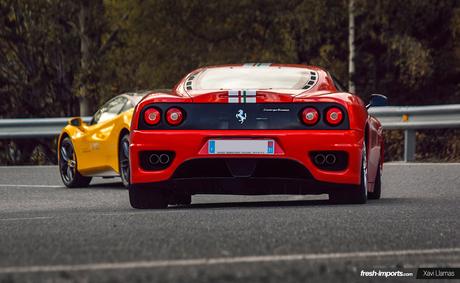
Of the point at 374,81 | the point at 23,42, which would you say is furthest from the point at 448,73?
the point at 23,42

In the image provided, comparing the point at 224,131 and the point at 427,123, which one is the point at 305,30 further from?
the point at 224,131

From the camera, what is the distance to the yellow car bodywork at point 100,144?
538 inches

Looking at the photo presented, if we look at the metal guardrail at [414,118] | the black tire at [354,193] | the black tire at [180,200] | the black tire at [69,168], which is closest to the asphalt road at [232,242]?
the black tire at [354,193]

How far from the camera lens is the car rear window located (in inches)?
398

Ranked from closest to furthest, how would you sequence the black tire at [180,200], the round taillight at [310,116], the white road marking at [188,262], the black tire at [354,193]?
the white road marking at [188,262] → the round taillight at [310,116] → the black tire at [354,193] → the black tire at [180,200]

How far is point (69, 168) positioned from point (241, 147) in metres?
5.65

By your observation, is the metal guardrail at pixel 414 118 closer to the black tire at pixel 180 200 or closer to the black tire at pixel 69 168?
the black tire at pixel 69 168

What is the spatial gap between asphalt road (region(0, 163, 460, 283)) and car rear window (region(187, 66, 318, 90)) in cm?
94

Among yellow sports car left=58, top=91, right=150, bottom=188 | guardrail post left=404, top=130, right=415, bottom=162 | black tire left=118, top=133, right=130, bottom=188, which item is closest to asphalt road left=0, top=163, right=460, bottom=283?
black tire left=118, top=133, right=130, bottom=188

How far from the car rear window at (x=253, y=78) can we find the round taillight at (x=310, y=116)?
438mm

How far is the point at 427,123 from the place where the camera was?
60.7ft

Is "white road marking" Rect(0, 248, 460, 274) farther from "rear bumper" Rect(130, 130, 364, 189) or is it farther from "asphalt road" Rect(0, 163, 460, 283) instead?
"rear bumper" Rect(130, 130, 364, 189)

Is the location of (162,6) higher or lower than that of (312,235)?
lower

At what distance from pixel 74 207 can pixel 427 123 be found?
8390mm
